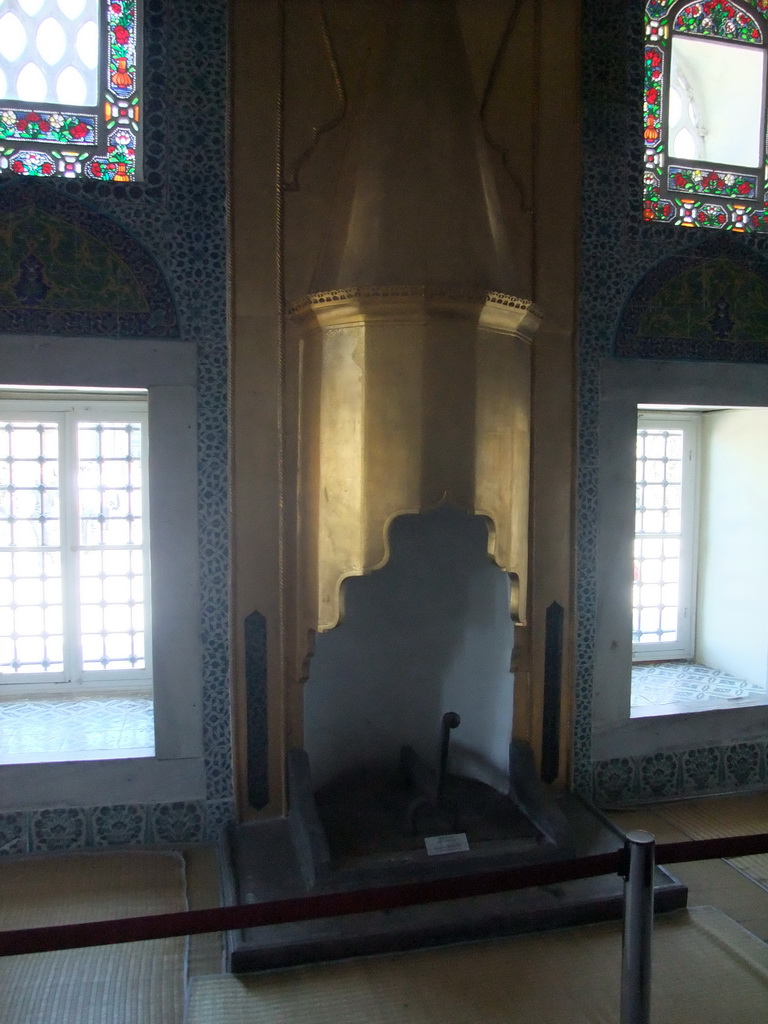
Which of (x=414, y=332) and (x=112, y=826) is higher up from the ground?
(x=414, y=332)

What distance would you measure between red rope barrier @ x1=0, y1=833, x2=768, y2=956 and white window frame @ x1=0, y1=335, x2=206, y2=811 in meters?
1.33

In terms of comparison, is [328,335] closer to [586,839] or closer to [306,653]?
[306,653]

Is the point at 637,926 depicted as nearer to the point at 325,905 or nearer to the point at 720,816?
the point at 325,905

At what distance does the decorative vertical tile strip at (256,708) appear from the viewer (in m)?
2.97

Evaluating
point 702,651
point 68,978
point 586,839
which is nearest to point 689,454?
point 702,651

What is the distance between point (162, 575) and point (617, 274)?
2.15 meters

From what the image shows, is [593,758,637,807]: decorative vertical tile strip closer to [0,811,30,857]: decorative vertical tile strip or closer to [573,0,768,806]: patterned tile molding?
[573,0,768,806]: patterned tile molding

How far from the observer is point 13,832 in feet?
9.32

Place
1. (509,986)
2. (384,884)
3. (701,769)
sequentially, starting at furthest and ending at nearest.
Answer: (701,769)
(384,884)
(509,986)

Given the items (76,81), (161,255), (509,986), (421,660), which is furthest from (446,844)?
(76,81)

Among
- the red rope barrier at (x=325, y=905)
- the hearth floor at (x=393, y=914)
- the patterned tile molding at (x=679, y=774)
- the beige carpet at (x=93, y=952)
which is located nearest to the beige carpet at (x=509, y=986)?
the hearth floor at (x=393, y=914)

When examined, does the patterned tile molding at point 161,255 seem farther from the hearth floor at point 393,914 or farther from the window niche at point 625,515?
the window niche at point 625,515

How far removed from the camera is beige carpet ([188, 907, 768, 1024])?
2129mm

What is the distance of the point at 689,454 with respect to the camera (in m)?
4.07
